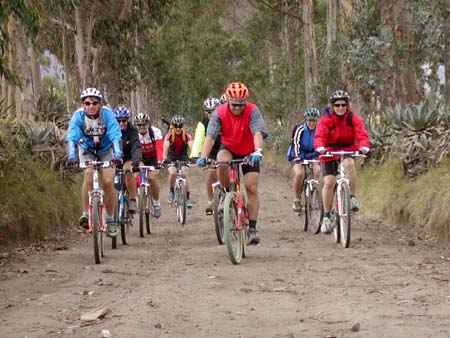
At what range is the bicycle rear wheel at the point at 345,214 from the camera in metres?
11.8

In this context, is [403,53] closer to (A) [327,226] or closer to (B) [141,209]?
(B) [141,209]

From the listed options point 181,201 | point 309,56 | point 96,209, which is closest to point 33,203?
point 96,209

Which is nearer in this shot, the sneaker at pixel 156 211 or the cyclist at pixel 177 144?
the sneaker at pixel 156 211

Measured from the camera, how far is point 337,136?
12.4 m

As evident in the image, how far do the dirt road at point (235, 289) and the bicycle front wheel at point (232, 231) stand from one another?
0.51 ft

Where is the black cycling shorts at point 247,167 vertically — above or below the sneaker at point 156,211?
above

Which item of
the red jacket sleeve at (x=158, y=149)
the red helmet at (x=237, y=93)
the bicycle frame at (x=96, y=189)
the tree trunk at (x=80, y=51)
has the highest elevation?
the tree trunk at (x=80, y=51)

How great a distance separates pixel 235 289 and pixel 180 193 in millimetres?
8459

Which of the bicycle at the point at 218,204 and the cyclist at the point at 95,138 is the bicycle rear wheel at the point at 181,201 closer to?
the cyclist at the point at 95,138

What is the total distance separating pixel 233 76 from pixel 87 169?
167ft

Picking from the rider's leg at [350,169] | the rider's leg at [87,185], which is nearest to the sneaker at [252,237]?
the rider's leg at [350,169]

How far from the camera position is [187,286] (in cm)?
891

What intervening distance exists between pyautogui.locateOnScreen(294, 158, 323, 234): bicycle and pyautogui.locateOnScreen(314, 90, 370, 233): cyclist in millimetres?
1506

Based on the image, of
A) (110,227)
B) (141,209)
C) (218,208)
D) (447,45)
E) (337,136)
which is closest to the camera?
(218,208)
